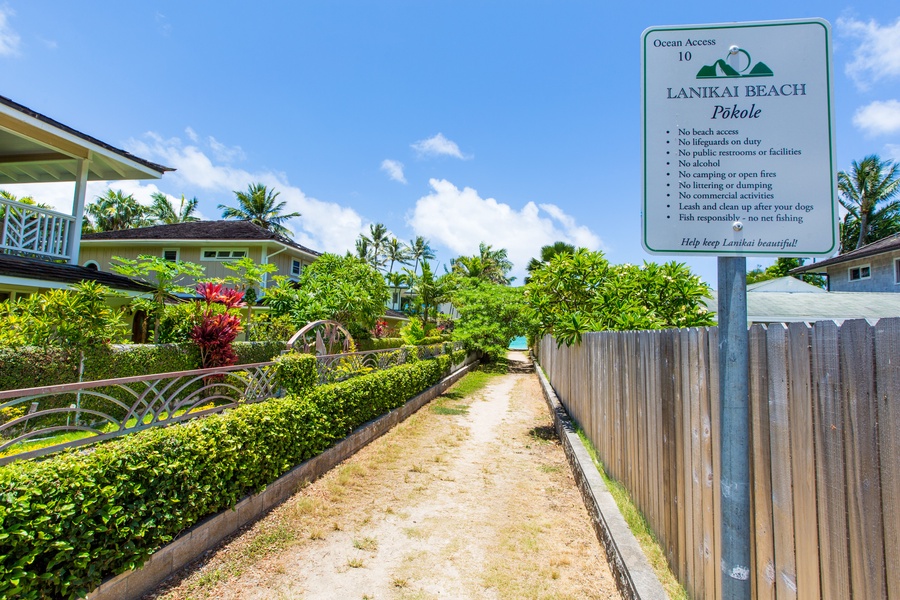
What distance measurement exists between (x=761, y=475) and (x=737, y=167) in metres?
1.57

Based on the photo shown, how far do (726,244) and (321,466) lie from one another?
618 cm

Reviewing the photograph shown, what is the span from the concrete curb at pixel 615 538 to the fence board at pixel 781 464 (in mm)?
1177

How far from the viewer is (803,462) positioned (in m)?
1.88

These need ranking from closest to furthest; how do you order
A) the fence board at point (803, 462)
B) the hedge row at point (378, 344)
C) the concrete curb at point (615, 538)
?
the fence board at point (803, 462) < the concrete curb at point (615, 538) < the hedge row at point (378, 344)

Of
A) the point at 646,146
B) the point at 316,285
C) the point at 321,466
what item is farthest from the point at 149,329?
the point at 646,146

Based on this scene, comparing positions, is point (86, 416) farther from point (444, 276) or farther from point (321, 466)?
point (444, 276)

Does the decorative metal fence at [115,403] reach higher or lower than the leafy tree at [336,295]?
lower

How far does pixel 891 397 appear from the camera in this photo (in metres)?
1.46

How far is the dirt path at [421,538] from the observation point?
12.0 ft

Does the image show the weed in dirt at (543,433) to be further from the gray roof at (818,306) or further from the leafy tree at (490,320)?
the leafy tree at (490,320)

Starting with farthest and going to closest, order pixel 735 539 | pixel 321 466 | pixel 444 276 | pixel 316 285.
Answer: pixel 444 276 → pixel 316 285 → pixel 321 466 → pixel 735 539

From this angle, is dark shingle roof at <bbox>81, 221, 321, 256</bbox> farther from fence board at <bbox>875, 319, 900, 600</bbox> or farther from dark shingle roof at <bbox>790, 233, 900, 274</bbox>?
dark shingle roof at <bbox>790, 233, 900, 274</bbox>

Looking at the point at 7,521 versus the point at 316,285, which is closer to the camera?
the point at 7,521

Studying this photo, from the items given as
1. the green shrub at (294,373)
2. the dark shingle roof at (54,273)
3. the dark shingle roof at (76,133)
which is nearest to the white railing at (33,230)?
the dark shingle roof at (54,273)
